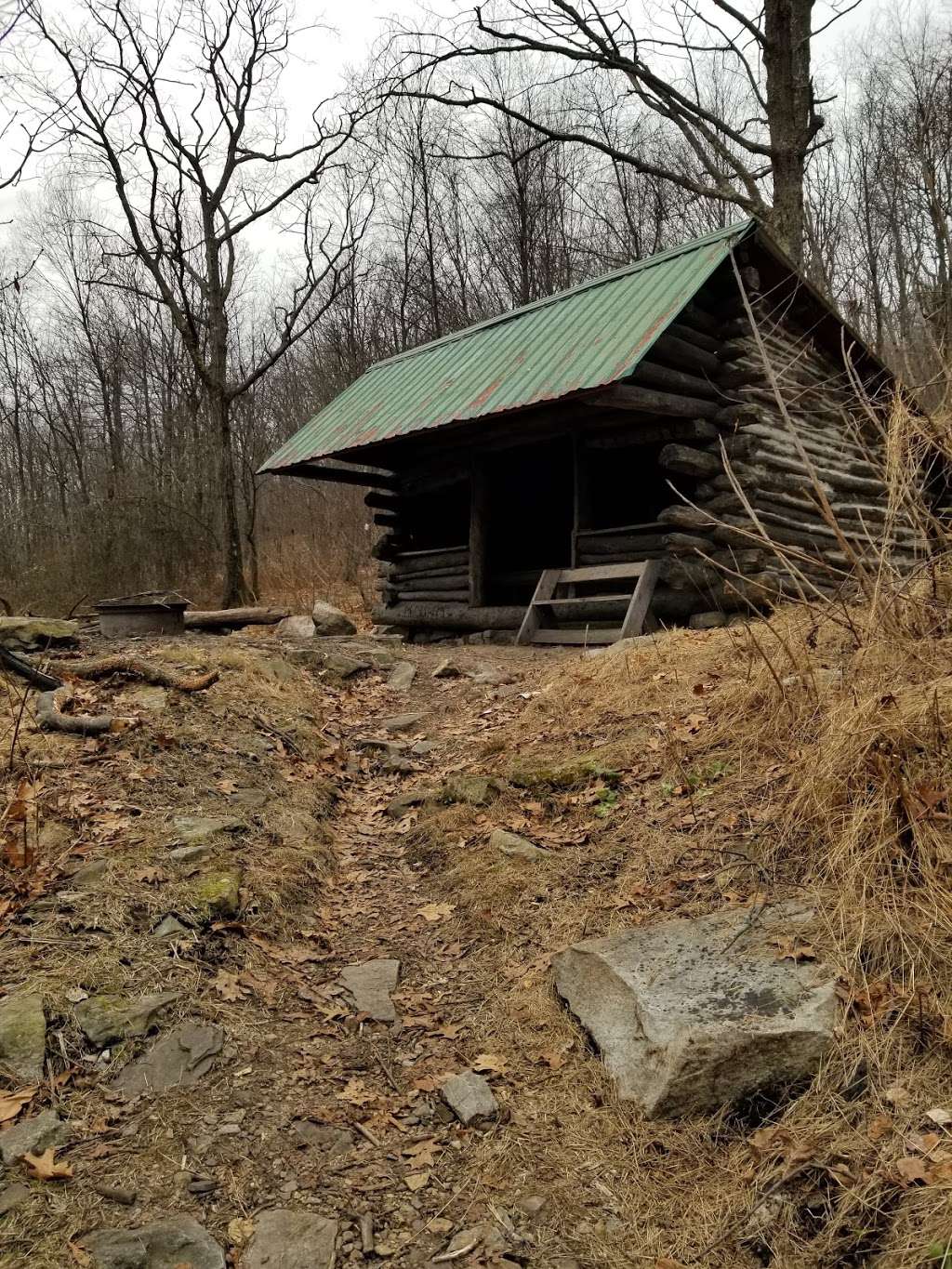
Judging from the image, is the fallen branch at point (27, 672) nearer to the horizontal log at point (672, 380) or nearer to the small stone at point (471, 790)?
the small stone at point (471, 790)

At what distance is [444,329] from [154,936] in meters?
22.9

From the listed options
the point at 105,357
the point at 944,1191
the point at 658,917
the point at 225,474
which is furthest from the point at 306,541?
the point at 944,1191

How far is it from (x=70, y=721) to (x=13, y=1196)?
3363 millimetres

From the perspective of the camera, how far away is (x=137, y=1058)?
307cm

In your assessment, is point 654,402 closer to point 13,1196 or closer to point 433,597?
point 433,597

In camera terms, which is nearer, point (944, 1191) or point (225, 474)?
point (944, 1191)

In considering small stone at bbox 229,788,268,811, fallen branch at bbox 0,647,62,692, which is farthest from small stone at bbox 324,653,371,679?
small stone at bbox 229,788,268,811

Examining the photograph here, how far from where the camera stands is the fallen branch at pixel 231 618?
12.2 metres

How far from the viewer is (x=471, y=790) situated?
5270mm

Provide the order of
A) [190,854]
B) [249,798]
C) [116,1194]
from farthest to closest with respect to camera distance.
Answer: [249,798]
[190,854]
[116,1194]

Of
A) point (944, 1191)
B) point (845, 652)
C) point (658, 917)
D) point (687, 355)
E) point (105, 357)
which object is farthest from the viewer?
point (105, 357)

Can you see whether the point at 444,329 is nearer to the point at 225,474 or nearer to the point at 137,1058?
the point at 225,474

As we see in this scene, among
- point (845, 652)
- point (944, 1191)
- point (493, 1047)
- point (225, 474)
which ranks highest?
point (225, 474)

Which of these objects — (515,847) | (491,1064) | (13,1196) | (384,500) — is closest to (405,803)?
(515,847)
